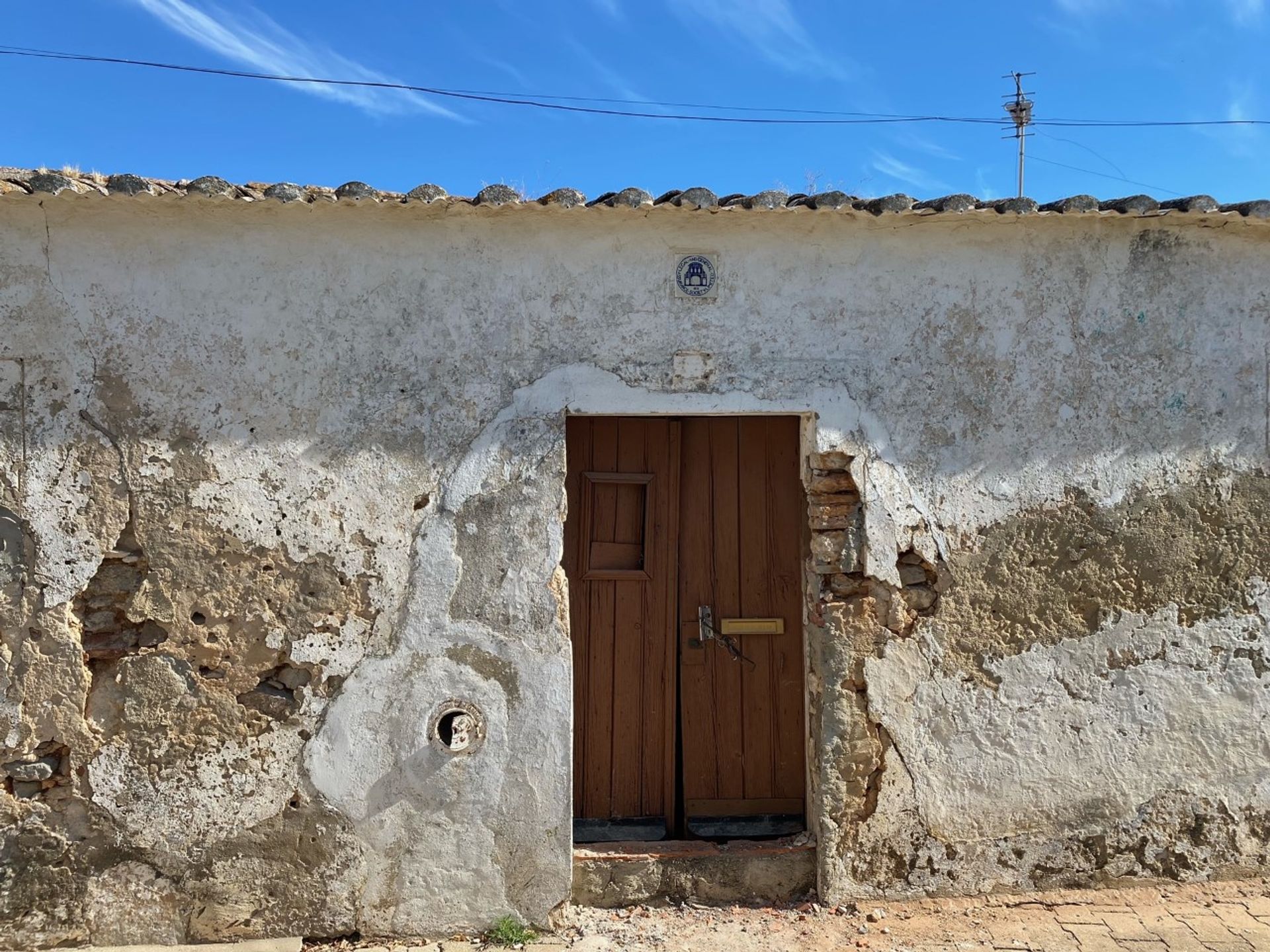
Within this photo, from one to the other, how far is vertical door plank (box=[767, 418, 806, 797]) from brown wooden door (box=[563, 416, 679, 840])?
0.50 m

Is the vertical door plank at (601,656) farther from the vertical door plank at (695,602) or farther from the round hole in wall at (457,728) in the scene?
the round hole in wall at (457,728)

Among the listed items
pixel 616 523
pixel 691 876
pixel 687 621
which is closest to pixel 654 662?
pixel 687 621

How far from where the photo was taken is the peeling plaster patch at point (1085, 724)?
4.47m

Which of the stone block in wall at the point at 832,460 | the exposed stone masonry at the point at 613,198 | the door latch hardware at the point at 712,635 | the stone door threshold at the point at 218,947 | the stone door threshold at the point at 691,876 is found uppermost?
the exposed stone masonry at the point at 613,198

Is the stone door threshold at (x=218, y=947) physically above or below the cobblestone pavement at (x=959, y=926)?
below

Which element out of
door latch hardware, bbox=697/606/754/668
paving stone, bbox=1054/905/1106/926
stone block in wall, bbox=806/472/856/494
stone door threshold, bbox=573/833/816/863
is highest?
stone block in wall, bbox=806/472/856/494

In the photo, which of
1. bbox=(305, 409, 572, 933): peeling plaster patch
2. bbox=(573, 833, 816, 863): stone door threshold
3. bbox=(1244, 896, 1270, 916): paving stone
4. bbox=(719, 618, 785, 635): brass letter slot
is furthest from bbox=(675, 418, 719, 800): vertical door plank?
bbox=(1244, 896, 1270, 916): paving stone

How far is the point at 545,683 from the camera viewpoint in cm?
432

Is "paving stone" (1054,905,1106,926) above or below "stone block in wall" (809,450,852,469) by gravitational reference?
below

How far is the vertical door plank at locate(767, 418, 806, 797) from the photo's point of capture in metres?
4.88

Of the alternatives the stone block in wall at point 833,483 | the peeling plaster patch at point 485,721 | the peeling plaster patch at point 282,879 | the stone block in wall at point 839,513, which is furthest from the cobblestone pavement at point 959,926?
the stone block in wall at point 833,483

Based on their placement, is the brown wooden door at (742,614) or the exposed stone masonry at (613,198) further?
the brown wooden door at (742,614)

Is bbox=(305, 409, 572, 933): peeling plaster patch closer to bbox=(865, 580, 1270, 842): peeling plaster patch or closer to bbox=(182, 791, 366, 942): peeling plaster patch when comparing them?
bbox=(182, 791, 366, 942): peeling plaster patch

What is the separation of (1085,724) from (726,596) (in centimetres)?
172
